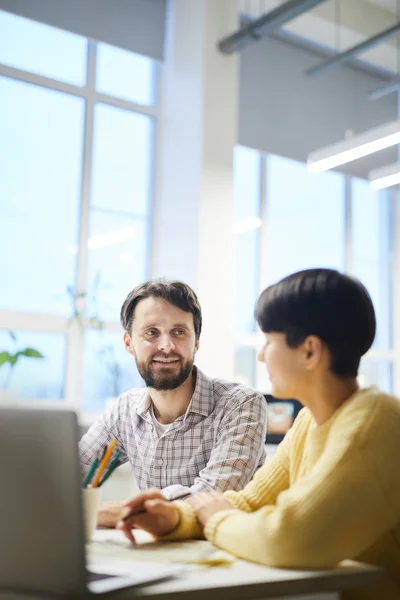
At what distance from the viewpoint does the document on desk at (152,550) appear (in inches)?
45.8

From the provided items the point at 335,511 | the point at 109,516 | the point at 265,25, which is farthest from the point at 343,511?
the point at 265,25

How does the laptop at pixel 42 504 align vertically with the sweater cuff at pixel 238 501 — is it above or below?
above

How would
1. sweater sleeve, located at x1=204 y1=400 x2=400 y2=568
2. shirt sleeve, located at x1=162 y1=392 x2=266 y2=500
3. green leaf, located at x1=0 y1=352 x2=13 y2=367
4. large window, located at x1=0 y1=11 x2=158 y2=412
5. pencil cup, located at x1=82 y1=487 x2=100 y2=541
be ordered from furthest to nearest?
large window, located at x1=0 y1=11 x2=158 y2=412, green leaf, located at x1=0 y1=352 x2=13 y2=367, shirt sleeve, located at x1=162 y1=392 x2=266 y2=500, pencil cup, located at x1=82 y1=487 x2=100 y2=541, sweater sleeve, located at x1=204 y1=400 x2=400 y2=568

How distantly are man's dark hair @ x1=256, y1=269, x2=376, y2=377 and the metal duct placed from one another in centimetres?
435

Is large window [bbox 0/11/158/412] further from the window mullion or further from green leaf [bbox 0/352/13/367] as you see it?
green leaf [bbox 0/352/13/367]

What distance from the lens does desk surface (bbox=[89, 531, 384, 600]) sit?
3.09 feet

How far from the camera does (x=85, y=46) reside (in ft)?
19.7

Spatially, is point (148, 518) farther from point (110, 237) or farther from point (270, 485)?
point (110, 237)

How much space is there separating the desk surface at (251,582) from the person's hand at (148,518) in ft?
0.87

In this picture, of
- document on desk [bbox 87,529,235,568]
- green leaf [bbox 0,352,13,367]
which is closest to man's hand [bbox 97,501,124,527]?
document on desk [bbox 87,529,235,568]

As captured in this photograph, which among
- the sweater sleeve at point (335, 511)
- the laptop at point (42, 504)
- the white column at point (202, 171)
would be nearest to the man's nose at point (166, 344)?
the sweater sleeve at point (335, 511)

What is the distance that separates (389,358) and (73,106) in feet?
14.0

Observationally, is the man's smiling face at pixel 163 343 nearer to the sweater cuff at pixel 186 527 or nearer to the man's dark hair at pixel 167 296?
the man's dark hair at pixel 167 296

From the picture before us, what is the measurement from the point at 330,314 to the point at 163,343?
2.89 ft
